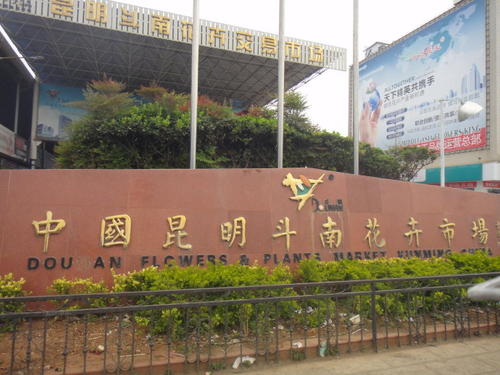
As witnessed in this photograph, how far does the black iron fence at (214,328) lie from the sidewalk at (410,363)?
0.13m

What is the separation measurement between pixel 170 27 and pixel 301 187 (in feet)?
40.7

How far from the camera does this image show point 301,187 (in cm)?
641

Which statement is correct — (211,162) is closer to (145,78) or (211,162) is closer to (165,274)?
(165,274)

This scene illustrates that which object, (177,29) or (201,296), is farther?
(177,29)

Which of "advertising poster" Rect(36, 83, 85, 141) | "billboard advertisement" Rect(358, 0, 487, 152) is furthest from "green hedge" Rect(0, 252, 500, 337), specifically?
"advertising poster" Rect(36, 83, 85, 141)

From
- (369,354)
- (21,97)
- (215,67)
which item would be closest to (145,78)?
(215,67)

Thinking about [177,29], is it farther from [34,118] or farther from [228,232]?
[228,232]

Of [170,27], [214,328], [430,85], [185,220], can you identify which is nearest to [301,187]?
[185,220]

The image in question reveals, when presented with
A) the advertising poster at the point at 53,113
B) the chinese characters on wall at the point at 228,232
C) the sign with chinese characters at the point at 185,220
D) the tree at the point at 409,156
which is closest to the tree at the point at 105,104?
the sign with chinese characters at the point at 185,220

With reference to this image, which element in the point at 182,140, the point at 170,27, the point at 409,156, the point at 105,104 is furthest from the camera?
the point at 170,27

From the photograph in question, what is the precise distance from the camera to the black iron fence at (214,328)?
3.45m

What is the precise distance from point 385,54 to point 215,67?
15506 mm

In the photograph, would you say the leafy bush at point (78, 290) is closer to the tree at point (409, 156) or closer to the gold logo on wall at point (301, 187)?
the gold logo on wall at point (301, 187)

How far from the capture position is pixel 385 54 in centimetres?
2864
